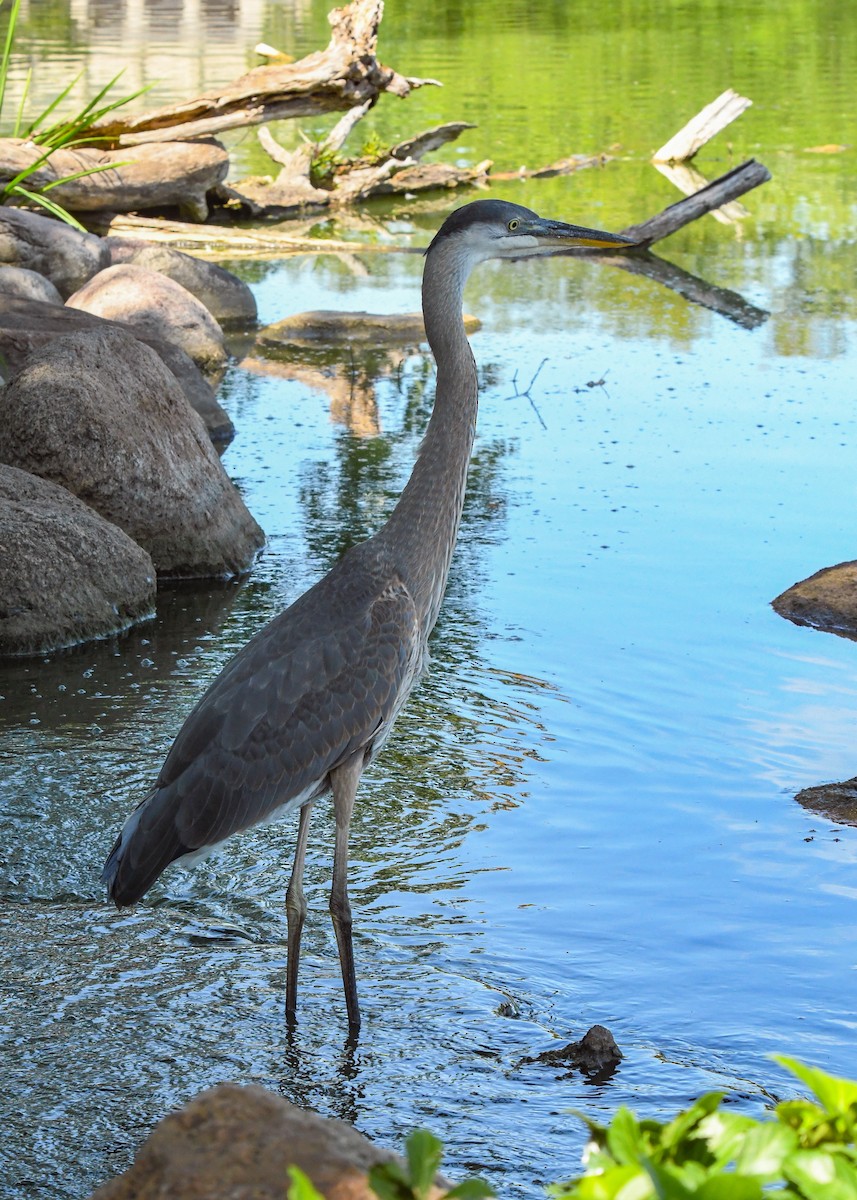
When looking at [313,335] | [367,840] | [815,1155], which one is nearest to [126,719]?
[367,840]

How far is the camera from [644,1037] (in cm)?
453

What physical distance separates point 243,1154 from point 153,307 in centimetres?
1070

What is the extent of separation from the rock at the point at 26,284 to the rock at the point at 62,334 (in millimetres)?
1904

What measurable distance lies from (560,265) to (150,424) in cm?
950

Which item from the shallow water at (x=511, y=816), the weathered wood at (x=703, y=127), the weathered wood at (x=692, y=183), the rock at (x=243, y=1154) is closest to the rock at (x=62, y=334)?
the shallow water at (x=511, y=816)

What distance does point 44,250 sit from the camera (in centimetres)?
1356

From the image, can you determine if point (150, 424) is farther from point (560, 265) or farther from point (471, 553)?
point (560, 265)

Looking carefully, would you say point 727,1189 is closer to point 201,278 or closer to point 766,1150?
point 766,1150

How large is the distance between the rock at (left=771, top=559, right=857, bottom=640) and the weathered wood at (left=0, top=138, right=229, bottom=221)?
1030 centimetres

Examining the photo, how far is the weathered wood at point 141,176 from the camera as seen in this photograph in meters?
16.1

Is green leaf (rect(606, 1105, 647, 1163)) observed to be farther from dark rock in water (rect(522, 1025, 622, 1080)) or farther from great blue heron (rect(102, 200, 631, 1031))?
great blue heron (rect(102, 200, 631, 1031))

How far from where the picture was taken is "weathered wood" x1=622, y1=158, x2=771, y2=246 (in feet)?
54.2

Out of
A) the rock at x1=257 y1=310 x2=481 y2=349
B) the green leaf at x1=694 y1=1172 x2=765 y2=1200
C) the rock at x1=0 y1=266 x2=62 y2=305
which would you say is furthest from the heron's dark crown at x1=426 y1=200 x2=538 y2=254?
the rock at x1=257 y1=310 x2=481 y2=349

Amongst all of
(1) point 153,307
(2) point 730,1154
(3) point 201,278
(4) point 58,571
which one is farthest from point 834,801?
(3) point 201,278
